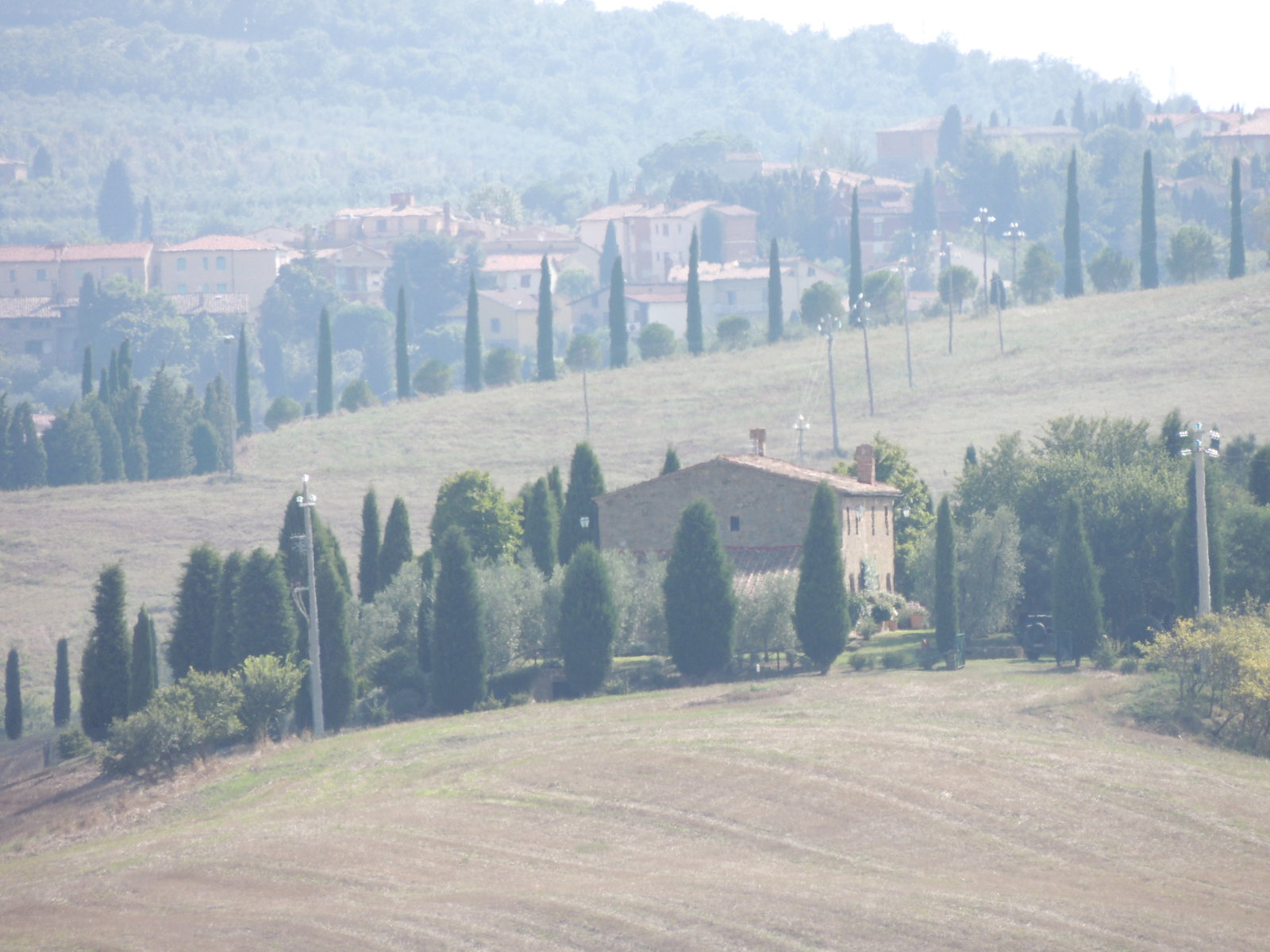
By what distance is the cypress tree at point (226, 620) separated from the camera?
1987 inches

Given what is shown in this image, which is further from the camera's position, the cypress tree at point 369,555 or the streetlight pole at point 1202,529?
the cypress tree at point 369,555

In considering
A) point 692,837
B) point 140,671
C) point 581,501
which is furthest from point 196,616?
point 692,837

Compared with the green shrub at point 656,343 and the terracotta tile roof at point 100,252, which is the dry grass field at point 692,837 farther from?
the terracotta tile roof at point 100,252

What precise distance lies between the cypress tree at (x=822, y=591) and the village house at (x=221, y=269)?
15096cm

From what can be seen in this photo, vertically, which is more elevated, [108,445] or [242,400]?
[242,400]

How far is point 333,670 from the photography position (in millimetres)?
49219

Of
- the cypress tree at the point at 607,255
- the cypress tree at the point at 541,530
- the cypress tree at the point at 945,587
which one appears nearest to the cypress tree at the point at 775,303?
the cypress tree at the point at 541,530

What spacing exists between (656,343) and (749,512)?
217ft

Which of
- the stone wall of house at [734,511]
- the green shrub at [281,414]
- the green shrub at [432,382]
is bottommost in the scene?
the stone wall of house at [734,511]

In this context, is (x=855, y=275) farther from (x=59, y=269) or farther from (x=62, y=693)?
(x=59, y=269)

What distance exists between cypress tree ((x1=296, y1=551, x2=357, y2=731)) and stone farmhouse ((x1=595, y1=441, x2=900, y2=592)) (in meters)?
11.6

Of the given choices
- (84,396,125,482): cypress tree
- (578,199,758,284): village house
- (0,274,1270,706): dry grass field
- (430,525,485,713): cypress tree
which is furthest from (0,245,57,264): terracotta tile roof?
(430,525,485,713): cypress tree

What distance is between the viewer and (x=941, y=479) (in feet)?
274

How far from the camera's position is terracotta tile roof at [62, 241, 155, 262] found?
19475 centimetres
